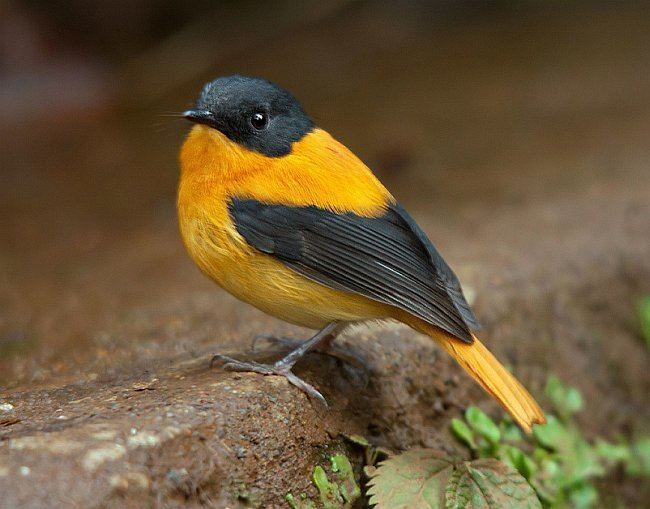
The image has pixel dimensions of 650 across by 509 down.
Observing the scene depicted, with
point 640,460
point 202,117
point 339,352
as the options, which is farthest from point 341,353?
point 640,460

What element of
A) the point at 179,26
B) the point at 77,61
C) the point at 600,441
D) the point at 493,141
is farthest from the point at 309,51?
the point at 600,441

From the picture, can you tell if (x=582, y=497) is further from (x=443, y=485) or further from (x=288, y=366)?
(x=288, y=366)

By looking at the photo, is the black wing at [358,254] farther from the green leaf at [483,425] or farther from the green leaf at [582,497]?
the green leaf at [582,497]

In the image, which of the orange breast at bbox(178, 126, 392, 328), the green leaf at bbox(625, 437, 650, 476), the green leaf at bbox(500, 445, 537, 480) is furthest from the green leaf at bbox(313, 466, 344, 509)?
the green leaf at bbox(625, 437, 650, 476)

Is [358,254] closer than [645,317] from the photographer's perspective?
Yes

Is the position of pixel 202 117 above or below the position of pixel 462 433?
above

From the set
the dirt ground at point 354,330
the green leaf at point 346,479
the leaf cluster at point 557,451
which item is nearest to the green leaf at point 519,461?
the leaf cluster at point 557,451
